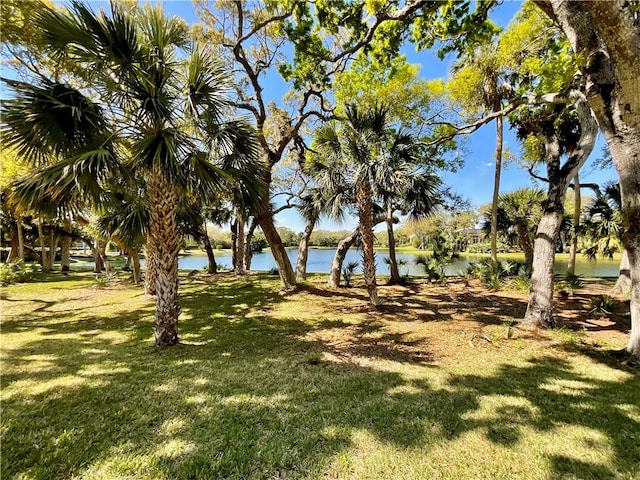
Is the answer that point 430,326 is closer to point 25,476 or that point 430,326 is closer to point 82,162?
point 25,476

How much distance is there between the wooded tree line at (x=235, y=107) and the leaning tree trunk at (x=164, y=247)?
2cm

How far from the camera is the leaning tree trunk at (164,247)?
425 cm

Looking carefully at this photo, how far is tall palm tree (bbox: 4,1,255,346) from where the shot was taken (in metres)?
3.59

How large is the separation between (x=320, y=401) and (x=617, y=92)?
193 inches

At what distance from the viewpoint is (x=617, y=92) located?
10.4ft

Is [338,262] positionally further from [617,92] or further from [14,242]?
[14,242]

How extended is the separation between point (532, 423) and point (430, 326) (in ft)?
10.3

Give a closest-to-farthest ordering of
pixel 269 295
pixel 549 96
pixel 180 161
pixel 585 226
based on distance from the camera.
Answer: pixel 180 161 < pixel 549 96 < pixel 269 295 < pixel 585 226

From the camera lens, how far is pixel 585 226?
9.80 m

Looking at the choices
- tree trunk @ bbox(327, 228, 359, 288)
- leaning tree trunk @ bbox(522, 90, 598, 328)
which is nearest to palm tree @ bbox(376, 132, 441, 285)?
tree trunk @ bbox(327, 228, 359, 288)

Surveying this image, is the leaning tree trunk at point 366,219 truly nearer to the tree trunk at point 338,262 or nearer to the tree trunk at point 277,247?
the tree trunk at point 338,262

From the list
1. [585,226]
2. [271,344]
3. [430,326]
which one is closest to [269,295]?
[271,344]

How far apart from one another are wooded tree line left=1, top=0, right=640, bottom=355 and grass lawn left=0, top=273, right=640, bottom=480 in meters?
0.94

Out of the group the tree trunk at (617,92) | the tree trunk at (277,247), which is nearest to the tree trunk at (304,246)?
the tree trunk at (277,247)
